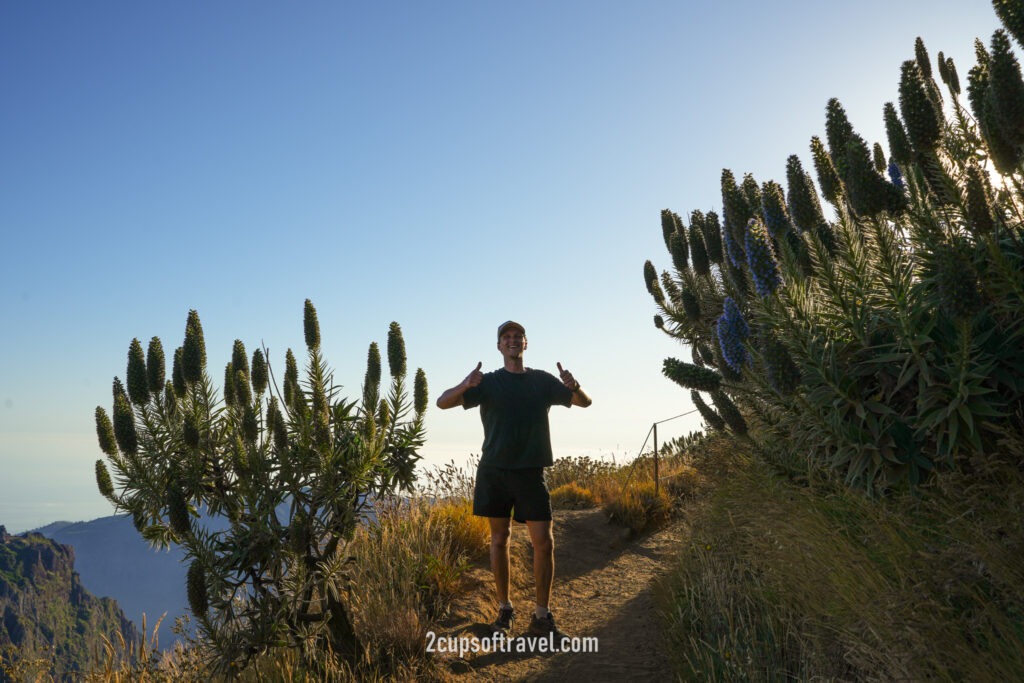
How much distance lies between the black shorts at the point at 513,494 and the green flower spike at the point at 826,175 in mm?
3020

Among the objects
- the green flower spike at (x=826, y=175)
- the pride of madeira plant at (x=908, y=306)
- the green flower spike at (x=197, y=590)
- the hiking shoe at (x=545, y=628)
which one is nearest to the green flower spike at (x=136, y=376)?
the green flower spike at (x=197, y=590)

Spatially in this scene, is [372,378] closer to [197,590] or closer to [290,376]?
[290,376]

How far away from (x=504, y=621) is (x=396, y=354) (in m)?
2.51

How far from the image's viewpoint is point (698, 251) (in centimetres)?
815

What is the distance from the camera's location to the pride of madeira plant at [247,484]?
3699mm

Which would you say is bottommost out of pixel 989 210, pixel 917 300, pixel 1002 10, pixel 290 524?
pixel 290 524

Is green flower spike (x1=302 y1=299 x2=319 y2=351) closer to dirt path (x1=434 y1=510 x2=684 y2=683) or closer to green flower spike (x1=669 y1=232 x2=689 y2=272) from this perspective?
dirt path (x1=434 y1=510 x2=684 y2=683)

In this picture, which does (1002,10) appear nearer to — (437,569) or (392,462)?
(392,462)

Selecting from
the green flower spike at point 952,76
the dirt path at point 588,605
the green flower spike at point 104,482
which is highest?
the green flower spike at point 952,76

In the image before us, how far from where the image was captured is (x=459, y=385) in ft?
17.6

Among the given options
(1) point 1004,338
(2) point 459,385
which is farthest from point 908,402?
(2) point 459,385

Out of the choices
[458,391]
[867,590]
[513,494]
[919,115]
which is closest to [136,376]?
[458,391]

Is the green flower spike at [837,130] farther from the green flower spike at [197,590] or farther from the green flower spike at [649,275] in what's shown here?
the green flower spike at [649,275]

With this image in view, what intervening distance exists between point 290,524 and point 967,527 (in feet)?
11.2
